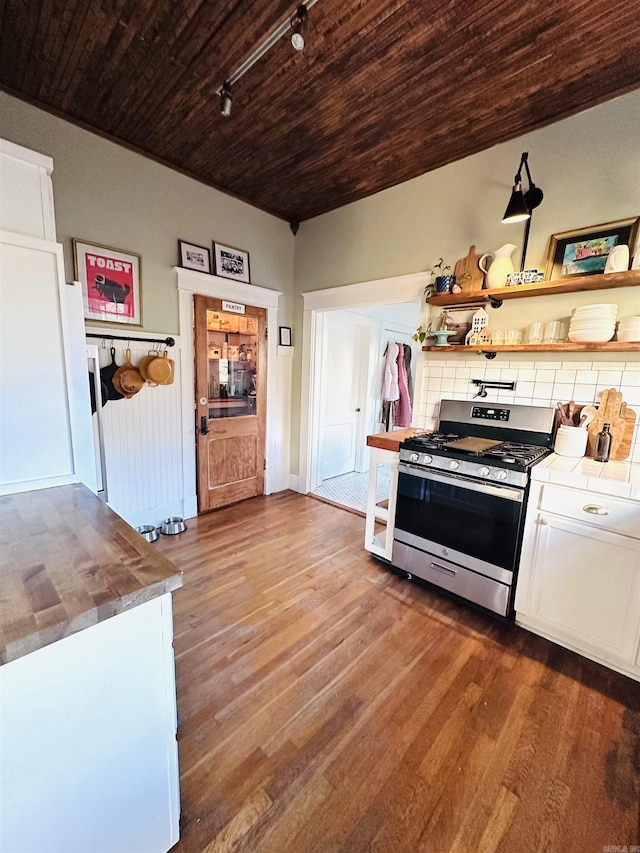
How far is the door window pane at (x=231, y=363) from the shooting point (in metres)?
3.21

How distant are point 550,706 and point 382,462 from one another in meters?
1.45

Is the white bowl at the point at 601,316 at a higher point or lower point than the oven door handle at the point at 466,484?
higher

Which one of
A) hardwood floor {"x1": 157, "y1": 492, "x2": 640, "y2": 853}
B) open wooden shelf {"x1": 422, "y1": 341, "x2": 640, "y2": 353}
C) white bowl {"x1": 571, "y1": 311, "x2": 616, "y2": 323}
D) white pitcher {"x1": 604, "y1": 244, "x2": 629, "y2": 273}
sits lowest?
hardwood floor {"x1": 157, "y1": 492, "x2": 640, "y2": 853}

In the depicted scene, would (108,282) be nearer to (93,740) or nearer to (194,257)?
(194,257)

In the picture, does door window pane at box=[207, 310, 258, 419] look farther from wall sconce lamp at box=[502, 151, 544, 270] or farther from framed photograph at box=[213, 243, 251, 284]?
wall sconce lamp at box=[502, 151, 544, 270]

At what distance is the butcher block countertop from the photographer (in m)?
0.72

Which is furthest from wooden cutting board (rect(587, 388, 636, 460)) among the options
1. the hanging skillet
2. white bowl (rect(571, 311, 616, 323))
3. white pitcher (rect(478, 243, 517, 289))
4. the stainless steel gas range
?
the hanging skillet

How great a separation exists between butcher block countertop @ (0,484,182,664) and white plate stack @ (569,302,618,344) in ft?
7.59

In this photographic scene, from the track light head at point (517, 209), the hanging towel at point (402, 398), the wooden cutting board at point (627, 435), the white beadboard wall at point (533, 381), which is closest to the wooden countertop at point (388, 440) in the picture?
the white beadboard wall at point (533, 381)

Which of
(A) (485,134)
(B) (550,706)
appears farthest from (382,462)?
(A) (485,134)

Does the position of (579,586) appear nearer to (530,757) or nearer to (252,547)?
(530,757)

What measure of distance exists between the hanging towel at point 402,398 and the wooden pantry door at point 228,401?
2.10 metres

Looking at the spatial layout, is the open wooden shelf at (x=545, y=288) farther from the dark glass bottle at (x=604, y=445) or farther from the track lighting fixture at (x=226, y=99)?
the track lighting fixture at (x=226, y=99)

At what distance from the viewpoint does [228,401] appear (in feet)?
11.1
